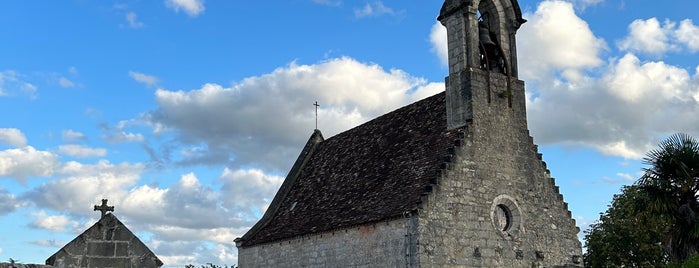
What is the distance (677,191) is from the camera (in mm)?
18812

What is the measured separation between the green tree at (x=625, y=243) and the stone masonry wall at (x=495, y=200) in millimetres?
7842

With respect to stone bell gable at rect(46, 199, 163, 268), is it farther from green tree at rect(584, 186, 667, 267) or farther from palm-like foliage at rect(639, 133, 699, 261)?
green tree at rect(584, 186, 667, 267)

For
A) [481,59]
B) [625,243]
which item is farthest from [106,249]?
[625,243]

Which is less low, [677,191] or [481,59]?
[481,59]

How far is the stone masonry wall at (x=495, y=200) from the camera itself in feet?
67.3

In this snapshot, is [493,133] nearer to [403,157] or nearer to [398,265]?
[403,157]

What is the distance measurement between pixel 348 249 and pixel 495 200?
→ 4680 millimetres

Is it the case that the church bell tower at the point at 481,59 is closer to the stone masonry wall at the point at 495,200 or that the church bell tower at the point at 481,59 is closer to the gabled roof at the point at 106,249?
the stone masonry wall at the point at 495,200

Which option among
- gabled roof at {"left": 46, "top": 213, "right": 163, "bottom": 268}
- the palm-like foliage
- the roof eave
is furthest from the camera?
the roof eave

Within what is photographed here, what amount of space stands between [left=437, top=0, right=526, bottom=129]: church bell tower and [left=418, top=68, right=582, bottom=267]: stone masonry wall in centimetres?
5

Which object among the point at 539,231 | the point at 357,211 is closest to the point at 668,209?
the point at 539,231

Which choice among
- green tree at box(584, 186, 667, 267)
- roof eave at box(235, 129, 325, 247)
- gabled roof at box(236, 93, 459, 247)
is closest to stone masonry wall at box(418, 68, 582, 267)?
gabled roof at box(236, 93, 459, 247)

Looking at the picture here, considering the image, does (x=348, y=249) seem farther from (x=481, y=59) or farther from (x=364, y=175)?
(x=481, y=59)

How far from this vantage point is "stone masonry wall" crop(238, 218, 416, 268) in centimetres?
2041
